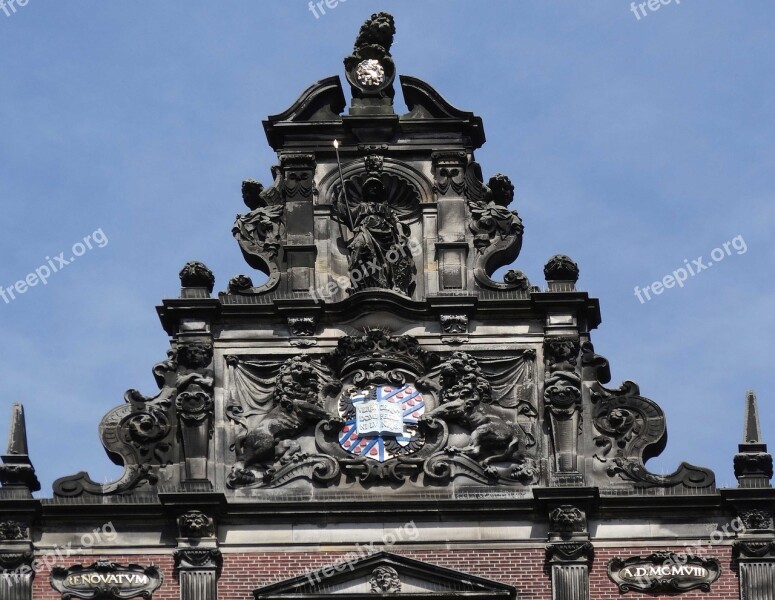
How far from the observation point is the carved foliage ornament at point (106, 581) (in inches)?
1688

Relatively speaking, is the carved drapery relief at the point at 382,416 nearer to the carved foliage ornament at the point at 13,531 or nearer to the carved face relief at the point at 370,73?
the carved foliage ornament at the point at 13,531

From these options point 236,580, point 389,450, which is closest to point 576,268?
point 389,450

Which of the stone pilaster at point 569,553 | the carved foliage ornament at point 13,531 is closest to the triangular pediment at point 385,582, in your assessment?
the stone pilaster at point 569,553

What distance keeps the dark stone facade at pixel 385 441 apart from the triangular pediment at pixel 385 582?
4cm

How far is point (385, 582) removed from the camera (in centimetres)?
4269

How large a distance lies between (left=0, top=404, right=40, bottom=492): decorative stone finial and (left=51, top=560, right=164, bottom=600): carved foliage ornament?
4.46 ft

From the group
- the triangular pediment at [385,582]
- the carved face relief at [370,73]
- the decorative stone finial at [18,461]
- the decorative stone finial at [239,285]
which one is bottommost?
the triangular pediment at [385,582]

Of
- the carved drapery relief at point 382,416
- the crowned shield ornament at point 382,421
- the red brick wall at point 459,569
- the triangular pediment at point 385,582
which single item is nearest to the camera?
the triangular pediment at point 385,582

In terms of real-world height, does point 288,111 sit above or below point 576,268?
above

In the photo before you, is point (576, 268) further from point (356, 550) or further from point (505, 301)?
point (356, 550)

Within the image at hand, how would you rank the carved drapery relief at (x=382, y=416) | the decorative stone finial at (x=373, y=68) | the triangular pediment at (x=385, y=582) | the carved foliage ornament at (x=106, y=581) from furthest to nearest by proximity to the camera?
the decorative stone finial at (x=373, y=68) → the carved drapery relief at (x=382, y=416) → the carved foliage ornament at (x=106, y=581) → the triangular pediment at (x=385, y=582)

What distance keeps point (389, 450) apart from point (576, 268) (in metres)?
3.92

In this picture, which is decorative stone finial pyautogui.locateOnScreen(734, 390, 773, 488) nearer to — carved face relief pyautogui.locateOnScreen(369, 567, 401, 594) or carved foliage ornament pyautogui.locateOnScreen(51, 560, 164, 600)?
carved face relief pyautogui.locateOnScreen(369, 567, 401, 594)

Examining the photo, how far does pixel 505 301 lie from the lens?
44.9 meters
